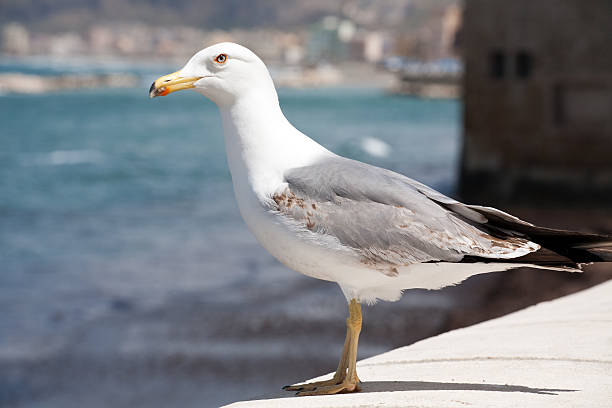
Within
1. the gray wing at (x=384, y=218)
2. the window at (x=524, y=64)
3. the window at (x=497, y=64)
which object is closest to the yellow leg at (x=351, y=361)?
the gray wing at (x=384, y=218)

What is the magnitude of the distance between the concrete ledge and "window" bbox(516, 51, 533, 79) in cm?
1129

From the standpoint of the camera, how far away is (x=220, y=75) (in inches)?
151

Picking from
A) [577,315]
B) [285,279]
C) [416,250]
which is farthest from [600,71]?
[416,250]

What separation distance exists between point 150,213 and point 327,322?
11596mm

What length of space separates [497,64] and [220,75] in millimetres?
13193

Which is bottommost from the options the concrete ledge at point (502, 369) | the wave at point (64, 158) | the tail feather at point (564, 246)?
the wave at point (64, 158)

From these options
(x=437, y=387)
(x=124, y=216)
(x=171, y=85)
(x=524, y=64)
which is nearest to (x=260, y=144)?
(x=171, y=85)

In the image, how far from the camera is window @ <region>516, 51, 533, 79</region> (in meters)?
15.8

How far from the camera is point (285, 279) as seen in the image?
13.0m

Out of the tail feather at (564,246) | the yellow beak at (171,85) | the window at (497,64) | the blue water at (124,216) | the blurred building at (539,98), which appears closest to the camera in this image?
the tail feather at (564,246)

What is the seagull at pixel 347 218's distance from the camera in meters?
3.59

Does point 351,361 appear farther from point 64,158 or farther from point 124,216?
point 64,158

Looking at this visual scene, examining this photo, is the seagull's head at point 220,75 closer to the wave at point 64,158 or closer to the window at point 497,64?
the window at point 497,64

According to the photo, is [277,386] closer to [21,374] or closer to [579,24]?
[21,374]
